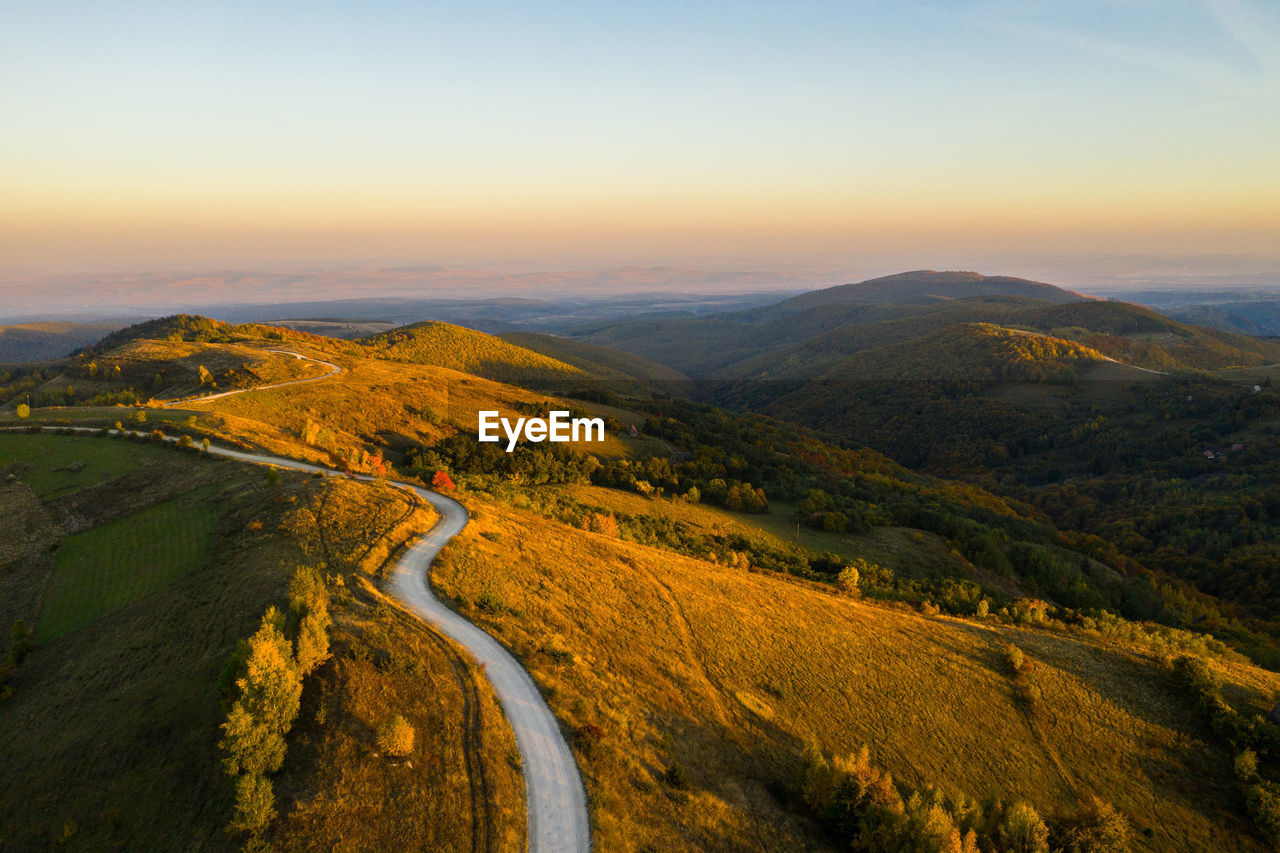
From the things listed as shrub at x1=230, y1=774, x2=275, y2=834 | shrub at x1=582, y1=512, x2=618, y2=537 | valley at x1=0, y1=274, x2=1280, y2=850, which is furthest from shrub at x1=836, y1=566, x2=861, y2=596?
shrub at x1=230, y1=774, x2=275, y2=834

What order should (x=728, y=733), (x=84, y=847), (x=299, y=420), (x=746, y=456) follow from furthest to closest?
1. (x=746, y=456)
2. (x=299, y=420)
3. (x=728, y=733)
4. (x=84, y=847)

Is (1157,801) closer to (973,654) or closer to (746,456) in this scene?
(973,654)

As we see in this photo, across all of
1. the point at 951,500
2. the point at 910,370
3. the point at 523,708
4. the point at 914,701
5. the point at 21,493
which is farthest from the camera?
the point at 910,370

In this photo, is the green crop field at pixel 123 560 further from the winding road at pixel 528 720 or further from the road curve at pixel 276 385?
the winding road at pixel 528 720

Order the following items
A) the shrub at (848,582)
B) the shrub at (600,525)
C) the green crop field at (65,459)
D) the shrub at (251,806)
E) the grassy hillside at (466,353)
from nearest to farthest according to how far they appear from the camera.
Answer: the shrub at (251,806)
the green crop field at (65,459)
the shrub at (848,582)
the shrub at (600,525)
the grassy hillside at (466,353)

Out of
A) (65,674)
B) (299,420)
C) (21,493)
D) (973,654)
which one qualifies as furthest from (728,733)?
(299,420)

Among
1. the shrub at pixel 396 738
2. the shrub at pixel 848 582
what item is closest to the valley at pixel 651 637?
the shrub at pixel 396 738

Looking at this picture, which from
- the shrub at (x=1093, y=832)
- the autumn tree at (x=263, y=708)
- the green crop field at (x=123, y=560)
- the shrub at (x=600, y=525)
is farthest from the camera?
the shrub at (x=600, y=525)

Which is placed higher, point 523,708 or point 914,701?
point 523,708
